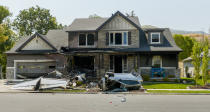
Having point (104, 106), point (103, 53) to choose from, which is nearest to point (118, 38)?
point (103, 53)

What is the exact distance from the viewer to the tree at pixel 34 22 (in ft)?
158

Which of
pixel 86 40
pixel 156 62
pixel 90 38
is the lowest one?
pixel 156 62

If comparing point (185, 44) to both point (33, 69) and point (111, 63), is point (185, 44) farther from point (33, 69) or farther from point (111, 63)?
point (33, 69)

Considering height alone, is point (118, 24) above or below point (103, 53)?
above

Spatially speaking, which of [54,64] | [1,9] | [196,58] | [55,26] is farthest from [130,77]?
[1,9]

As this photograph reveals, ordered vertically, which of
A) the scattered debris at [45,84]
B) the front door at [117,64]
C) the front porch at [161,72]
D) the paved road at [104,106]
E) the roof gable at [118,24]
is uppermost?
the roof gable at [118,24]

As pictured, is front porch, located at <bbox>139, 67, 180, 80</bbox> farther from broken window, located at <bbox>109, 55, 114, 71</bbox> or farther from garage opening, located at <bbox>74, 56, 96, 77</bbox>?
garage opening, located at <bbox>74, 56, 96, 77</bbox>

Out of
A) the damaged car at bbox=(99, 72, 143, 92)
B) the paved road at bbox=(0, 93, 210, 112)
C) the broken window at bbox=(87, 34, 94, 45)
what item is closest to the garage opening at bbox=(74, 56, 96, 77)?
the broken window at bbox=(87, 34, 94, 45)

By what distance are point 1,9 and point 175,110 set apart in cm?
5275

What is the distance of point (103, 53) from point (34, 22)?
29.1 meters

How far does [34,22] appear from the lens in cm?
→ 4847

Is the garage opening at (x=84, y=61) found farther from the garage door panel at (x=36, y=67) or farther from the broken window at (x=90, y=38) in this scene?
the garage door panel at (x=36, y=67)

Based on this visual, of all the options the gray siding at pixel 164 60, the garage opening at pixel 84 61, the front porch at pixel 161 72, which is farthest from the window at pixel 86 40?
the front porch at pixel 161 72

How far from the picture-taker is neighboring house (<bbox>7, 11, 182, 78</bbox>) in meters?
24.8
